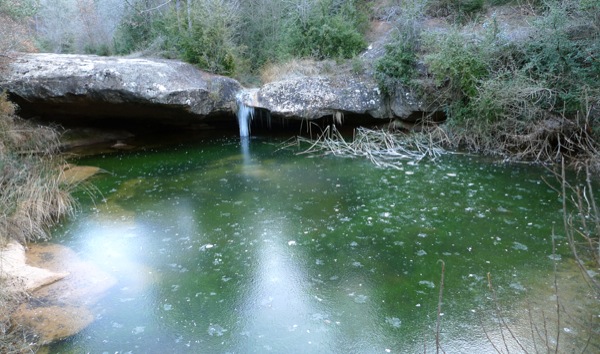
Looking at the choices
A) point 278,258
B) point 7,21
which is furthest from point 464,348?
point 7,21

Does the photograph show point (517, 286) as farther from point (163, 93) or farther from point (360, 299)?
point (163, 93)

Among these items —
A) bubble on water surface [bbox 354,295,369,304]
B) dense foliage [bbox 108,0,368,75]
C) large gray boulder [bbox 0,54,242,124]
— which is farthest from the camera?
dense foliage [bbox 108,0,368,75]

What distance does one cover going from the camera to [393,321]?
435 cm

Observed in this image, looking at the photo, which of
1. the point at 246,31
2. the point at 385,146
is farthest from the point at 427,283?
the point at 246,31

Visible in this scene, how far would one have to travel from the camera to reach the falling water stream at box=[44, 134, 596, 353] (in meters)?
4.24

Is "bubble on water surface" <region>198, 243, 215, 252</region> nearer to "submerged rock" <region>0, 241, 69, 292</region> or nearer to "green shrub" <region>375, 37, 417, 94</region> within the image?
"submerged rock" <region>0, 241, 69, 292</region>

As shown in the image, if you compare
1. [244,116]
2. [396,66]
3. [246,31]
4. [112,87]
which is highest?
[246,31]

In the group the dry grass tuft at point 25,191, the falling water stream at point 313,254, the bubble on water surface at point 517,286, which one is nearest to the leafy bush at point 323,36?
the falling water stream at point 313,254

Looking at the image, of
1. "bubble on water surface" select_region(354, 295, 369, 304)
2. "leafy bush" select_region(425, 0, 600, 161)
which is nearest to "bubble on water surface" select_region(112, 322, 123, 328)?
"bubble on water surface" select_region(354, 295, 369, 304)

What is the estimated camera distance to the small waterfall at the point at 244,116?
11538 millimetres

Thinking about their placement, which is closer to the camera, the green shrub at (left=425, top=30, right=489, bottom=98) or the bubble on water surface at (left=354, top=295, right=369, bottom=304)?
the bubble on water surface at (left=354, top=295, right=369, bottom=304)

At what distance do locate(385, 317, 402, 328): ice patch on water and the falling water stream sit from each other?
0.7 inches

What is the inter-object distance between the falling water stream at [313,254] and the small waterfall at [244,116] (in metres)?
2.82

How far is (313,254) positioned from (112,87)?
674 centimetres
